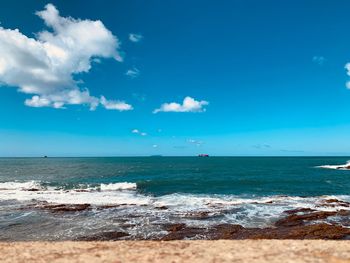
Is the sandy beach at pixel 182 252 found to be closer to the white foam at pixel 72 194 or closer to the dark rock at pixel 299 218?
the dark rock at pixel 299 218

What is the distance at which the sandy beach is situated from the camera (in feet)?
39.3

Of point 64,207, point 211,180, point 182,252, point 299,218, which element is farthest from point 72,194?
point 182,252

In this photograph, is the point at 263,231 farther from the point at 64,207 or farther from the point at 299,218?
the point at 64,207

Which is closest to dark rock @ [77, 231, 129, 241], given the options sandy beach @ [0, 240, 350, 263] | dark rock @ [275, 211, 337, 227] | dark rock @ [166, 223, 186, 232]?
dark rock @ [166, 223, 186, 232]

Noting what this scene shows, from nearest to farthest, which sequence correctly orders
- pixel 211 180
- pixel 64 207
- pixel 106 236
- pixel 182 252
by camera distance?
pixel 182 252
pixel 106 236
pixel 64 207
pixel 211 180

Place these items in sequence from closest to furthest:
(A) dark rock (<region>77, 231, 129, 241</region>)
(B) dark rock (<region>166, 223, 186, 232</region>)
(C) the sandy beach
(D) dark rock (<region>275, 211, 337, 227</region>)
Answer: (C) the sandy beach, (A) dark rock (<region>77, 231, 129, 241</region>), (B) dark rock (<region>166, 223, 186, 232</region>), (D) dark rock (<region>275, 211, 337, 227</region>)

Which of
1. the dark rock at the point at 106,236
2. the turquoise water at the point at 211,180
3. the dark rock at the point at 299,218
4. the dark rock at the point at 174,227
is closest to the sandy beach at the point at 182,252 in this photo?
the dark rock at the point at 106,236

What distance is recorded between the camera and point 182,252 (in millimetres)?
12930

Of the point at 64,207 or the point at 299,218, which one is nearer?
the point at 299,218

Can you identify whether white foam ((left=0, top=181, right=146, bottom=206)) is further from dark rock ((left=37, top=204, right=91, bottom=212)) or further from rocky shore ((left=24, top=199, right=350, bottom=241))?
rocky shore ((left=24, top=199, right=350, bottom=241))

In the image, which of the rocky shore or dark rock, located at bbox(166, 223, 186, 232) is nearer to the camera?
the rocky shore

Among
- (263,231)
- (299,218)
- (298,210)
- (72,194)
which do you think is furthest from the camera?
(72,194)

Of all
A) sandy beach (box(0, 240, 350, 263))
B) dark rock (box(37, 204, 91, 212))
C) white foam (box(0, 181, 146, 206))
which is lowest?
white foam (box(0, 181, 146, 206))

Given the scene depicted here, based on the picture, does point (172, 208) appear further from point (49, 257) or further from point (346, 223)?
point (49, 257)
